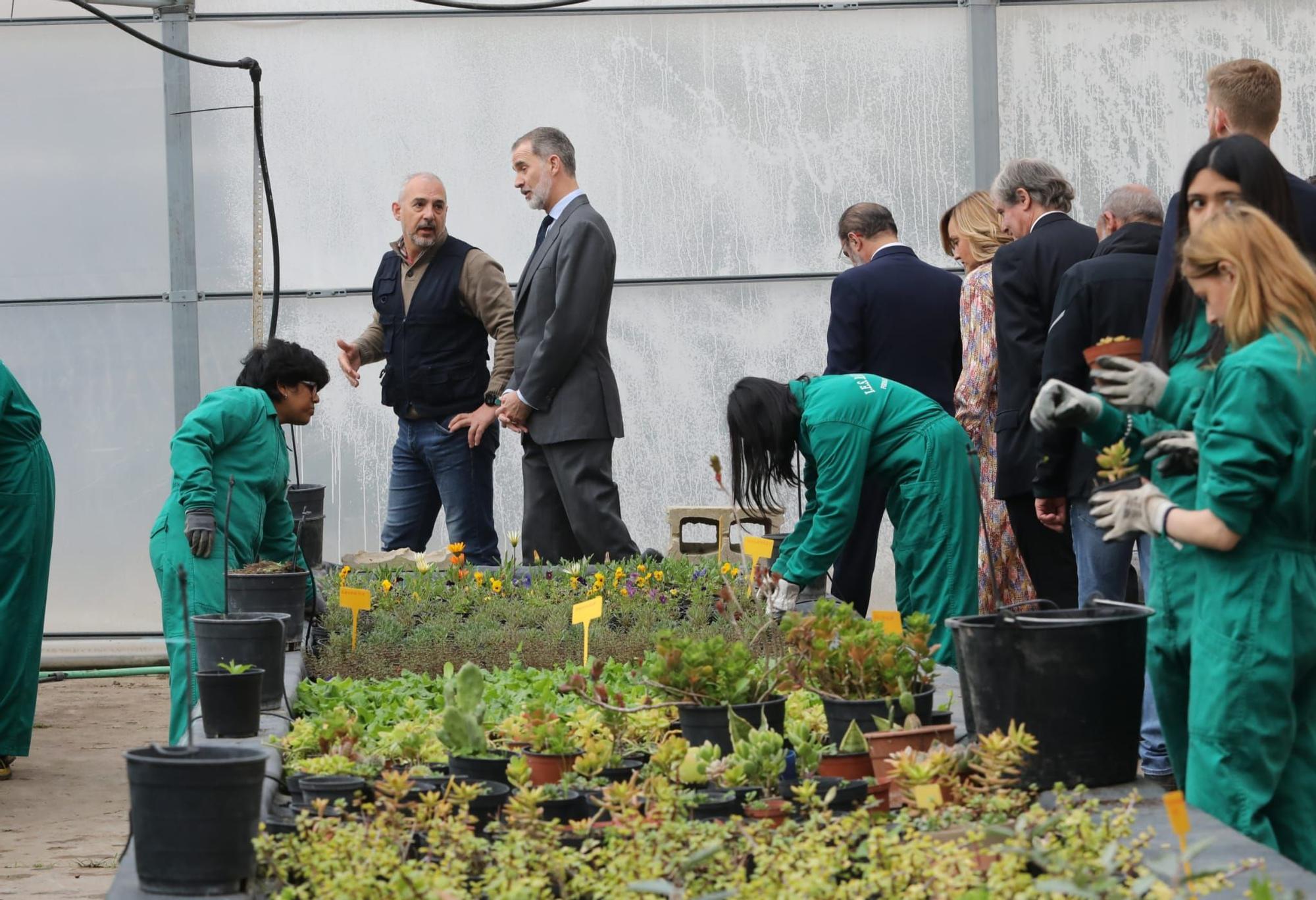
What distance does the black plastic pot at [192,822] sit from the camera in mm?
2105

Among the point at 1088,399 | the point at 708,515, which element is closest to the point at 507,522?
the point at 708,515

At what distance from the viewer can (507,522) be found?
25.0 feet

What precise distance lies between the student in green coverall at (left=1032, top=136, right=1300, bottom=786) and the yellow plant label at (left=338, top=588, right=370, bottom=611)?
6.53 feet

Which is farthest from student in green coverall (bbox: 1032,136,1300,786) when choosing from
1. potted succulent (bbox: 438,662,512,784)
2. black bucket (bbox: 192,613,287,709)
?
black bucket (bbox: 192,613,287,709)

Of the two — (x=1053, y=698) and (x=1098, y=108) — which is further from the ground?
(x=1098, y=108)

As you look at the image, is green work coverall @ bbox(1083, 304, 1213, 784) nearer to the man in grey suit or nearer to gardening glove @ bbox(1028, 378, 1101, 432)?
gardening glove @ bbox(1028, 378, 1101, 432)

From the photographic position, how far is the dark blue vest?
5797 millimetres

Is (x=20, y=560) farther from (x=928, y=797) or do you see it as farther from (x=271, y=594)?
(x=928, y=797)

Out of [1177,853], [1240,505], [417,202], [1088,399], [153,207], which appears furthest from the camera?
[153,207]

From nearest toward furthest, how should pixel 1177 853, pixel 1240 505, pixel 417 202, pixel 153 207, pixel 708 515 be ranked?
pixel 1177 853, pixel 1240 505, pixel 417 202, pixel 708 515, pixel 153 207

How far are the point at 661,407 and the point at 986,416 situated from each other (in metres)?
3.15

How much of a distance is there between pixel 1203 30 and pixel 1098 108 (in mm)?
621

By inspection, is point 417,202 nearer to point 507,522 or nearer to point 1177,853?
point 507,522

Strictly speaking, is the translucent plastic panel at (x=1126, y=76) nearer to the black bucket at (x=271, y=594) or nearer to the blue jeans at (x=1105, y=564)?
the blue jeans at (x=1105, y=564)
